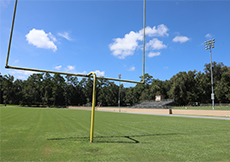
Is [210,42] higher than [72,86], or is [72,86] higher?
[210,42]

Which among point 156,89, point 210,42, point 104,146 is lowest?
point 104,146

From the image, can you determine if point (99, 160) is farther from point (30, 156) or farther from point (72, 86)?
point (72, 86)

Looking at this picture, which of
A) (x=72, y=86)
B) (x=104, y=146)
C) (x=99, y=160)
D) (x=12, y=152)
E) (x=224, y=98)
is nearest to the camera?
(x=99, y=160)

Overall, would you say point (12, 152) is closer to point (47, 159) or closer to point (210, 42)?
point (47, 159)

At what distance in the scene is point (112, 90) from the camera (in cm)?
7475

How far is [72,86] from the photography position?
79812mm

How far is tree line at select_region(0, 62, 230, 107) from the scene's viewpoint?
53506 millimetres

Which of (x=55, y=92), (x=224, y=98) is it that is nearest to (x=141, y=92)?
(x=224, y=98)

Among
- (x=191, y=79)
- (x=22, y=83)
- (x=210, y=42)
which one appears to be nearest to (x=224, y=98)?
(x=191, y=79)

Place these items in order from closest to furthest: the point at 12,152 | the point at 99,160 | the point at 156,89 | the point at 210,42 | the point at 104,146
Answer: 1. the point at 99,160
2. the point at 12,152
3. the point at 104,146
4. the point at 210,42
5. the point at 156,89

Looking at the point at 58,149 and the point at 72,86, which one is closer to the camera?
the point at 58,149

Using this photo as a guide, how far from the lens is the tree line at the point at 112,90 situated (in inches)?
2107

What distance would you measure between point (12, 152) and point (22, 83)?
9038cm

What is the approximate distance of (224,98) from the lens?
46719 millimetres
